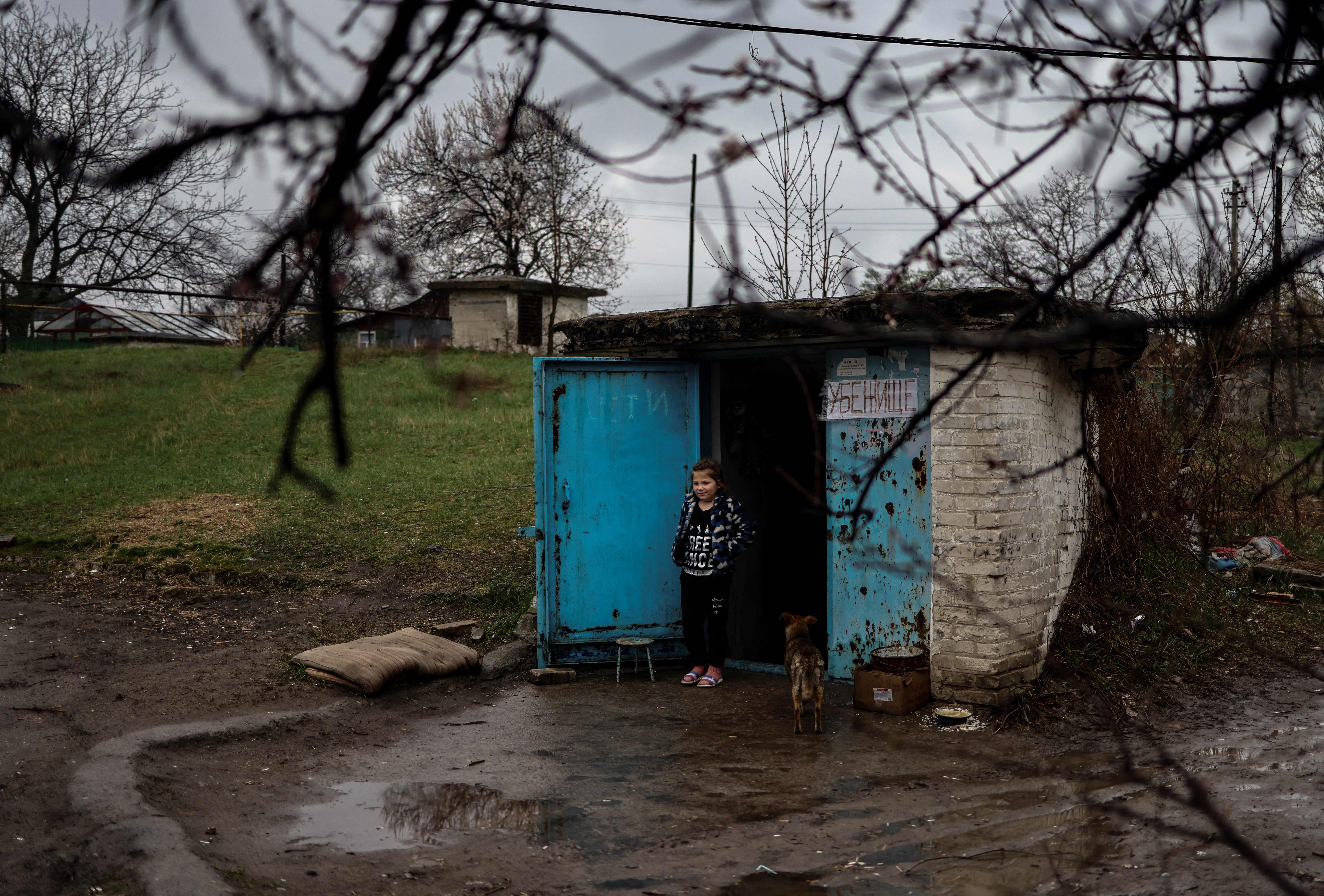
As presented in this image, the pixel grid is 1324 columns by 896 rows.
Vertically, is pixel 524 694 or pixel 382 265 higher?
pixel 382 265

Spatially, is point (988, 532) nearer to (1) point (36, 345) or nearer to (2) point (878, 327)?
(2) point (878, 327)

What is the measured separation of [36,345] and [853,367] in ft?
85.4

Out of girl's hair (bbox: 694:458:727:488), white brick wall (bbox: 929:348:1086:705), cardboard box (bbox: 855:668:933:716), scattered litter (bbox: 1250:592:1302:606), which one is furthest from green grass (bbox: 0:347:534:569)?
scattered litter (bbox: 1250:592:1302:606)

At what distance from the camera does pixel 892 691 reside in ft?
20.5

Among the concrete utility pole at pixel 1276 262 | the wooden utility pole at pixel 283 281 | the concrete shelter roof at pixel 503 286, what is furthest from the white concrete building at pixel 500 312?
the wooden utility pole at pixel 283 281

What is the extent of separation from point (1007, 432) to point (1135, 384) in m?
2.93

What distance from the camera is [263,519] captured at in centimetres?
1162

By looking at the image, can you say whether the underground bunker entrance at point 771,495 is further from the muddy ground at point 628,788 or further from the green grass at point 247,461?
the green grass at point 247,461

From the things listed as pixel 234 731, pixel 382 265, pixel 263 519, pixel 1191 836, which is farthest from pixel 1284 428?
pixel 263 519

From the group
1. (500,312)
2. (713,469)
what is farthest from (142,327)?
(713,469)

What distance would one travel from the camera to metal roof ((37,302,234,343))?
34.9 m

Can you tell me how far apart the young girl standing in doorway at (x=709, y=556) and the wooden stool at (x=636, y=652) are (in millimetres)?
289

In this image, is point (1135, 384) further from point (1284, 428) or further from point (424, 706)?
point (424, 706)

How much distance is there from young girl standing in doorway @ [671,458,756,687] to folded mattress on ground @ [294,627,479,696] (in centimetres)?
167
